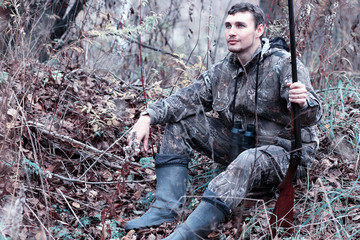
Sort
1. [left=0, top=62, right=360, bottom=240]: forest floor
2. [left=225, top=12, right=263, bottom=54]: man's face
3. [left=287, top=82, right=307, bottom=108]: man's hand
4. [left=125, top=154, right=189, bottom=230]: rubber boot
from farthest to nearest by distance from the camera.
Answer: [left=225, top=12, right=263, bottom=54]: man's face, [left=125, top=154, right=189, bottom=230]: rubber boot, [left=0, top=62, right=360, bottom=240]: forest floor, [left=287, top=82, right=307, bottom=108]: man's hand

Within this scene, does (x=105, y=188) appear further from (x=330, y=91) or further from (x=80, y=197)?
(x=330, y=91)

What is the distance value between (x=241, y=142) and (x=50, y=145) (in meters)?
1.87

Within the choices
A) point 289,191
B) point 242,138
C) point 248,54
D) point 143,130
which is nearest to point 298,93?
point 289,191

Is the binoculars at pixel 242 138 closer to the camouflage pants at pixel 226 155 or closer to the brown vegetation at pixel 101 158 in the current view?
the camouflage pants at pixel 226 155

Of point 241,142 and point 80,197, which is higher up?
point 241,142

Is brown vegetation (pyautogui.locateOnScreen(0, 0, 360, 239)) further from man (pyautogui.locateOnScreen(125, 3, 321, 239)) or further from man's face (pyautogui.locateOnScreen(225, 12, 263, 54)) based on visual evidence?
man's face (pyautogui.locateOnScreen(225, 12, 263, 54))

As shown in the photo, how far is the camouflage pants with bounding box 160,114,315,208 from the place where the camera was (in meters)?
3.29

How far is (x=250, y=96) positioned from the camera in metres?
3.91

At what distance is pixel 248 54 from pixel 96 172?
72.3 inches

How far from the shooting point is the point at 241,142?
377 centimetres

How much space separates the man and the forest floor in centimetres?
21

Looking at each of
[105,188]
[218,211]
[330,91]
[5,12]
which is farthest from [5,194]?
[330,91]

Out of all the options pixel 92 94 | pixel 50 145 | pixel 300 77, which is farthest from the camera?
pixel 92 94

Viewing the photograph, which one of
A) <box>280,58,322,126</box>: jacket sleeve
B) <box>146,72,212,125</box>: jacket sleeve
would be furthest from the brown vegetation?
<box>280,58,322,126</box>: jacket sleeve
